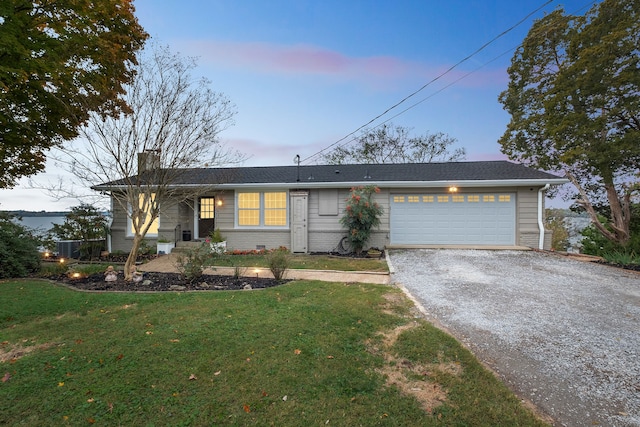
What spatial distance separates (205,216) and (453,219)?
10.3 m

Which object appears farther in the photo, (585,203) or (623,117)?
(585,203)

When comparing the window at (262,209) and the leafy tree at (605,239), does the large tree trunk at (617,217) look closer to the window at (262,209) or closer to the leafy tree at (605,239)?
the leafy tree at (605,239)

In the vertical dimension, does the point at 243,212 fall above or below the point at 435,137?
below

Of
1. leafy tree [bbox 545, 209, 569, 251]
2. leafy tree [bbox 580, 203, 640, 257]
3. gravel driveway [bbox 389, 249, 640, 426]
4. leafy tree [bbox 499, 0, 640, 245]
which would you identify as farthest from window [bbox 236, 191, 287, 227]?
leafy tree [bbox 545, 209, 569, 251]

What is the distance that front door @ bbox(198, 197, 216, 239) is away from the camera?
12.4 m

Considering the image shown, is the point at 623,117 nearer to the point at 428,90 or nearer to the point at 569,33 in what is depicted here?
the point at 569,33

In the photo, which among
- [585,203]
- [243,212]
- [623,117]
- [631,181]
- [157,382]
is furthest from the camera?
[585,203]

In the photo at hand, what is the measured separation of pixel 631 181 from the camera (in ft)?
36.2

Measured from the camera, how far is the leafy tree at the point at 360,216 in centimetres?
1002

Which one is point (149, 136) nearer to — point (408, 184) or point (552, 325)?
point (552, 325)

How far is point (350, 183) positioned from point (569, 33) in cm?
1167

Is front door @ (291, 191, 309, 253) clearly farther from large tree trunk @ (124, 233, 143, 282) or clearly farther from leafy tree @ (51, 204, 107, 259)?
leafy tree @ (51, 204, 107, 259)

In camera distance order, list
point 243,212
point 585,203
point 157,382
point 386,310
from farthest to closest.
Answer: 1. point 585,203
2. point 243,212
3. point 386,310
4. point 157,382

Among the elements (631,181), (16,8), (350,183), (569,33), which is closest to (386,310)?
(350,183)
